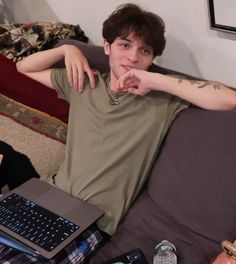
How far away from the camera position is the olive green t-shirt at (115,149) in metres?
1.40

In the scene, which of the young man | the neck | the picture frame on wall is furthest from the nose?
the picture frame on wall

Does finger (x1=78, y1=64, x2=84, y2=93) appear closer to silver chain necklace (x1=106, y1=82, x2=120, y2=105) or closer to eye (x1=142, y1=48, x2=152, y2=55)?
silver chain necklace (x1=106, y1=82, x2=120, y2=105)

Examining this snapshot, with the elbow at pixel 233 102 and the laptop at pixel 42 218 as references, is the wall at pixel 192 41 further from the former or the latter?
the laptop at pixel 42 218

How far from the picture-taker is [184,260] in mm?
1233

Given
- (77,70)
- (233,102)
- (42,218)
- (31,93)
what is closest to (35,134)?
(31,93)

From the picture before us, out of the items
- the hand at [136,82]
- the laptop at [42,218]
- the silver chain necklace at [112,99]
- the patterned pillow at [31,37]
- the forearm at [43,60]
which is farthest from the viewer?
the patterned pillow at [31,37]

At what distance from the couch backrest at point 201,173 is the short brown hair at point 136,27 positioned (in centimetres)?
29

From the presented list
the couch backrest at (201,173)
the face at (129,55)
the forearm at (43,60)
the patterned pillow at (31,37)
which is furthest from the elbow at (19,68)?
the couch backrest at (201,173)

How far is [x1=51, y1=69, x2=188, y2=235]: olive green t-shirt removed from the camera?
4.58 feet

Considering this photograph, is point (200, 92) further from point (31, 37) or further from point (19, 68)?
point (31, 37)

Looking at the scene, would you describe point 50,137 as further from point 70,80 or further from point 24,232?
point 24,232

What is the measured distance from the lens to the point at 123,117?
144 centimetres

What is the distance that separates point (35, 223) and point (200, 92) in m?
0.69

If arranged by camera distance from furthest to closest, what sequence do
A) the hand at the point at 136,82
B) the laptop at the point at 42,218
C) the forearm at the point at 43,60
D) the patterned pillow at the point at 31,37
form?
1. the patterned pillow at the point at 31,37
2. the forearm at the point at 43,60
3. the hand at the point at 136,82
4. the laptop at the point at 42,218
